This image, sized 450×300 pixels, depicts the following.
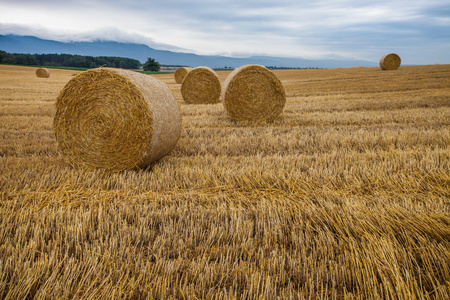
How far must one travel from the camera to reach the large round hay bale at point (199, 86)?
464 inches

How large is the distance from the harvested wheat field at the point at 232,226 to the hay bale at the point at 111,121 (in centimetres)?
26

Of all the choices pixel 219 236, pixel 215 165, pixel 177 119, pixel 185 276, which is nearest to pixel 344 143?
pixel 215 165

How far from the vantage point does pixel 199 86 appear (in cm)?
1180

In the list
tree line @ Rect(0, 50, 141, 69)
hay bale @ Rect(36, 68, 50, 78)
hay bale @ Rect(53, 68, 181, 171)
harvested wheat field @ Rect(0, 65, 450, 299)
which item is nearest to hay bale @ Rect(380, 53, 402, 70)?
harvested wheat field @ Rect(0, 65, 450, 299)

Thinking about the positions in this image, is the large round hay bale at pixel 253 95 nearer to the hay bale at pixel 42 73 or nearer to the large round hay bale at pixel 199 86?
the large round hay bale at pixel 199 86

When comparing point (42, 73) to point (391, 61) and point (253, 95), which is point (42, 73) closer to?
point (253, 95)

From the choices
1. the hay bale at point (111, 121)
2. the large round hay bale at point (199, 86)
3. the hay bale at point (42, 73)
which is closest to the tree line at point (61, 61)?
the hay bale at point (42, 73)

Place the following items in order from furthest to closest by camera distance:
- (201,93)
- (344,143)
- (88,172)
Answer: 1. (201,93)
2. (344,143)
3. (88,172)

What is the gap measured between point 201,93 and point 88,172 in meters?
8.28

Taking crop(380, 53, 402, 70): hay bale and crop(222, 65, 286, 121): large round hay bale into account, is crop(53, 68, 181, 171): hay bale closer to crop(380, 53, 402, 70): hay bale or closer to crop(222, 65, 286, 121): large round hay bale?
crop(222, 65, 286, 121): large round hay bale

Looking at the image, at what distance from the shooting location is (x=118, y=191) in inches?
134

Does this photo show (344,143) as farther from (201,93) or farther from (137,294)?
(201,93)

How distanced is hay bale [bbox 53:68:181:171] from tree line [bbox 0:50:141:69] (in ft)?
181

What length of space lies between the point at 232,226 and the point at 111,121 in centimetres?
258
